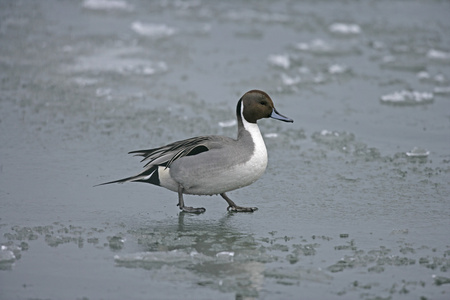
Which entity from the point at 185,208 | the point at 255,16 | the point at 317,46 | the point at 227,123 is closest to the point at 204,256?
the point at 185,208

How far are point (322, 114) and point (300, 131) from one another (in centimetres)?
75

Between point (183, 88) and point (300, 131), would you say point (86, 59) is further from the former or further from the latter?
point (300, 131)

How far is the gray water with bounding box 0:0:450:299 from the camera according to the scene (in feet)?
14.7

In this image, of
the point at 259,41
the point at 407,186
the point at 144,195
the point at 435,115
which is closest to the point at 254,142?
the point at 144,195

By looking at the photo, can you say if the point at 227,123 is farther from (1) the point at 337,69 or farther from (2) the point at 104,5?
(2) the point at 104,5

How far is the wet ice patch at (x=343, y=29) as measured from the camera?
1201 cm

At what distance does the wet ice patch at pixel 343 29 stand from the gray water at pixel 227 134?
0.05 metres

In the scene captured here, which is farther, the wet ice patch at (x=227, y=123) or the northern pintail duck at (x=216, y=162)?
the wet ice patch at (x=227, y=123)

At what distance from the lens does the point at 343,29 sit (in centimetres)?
1205

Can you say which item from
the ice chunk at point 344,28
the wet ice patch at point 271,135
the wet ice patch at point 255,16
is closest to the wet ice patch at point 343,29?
the ice chunk at point 344,28

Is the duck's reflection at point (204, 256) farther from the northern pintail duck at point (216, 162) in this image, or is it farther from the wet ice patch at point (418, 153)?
the wet ice patch at point (418, 153)

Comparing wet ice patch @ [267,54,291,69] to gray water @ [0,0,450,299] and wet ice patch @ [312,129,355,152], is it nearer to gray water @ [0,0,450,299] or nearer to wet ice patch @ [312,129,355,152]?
gray water @ [0,0,450,299]

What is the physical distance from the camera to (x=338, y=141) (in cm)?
753

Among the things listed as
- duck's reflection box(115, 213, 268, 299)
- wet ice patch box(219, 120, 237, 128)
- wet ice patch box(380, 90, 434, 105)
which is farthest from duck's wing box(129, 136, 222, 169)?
wet ice patch box(380, 90, 434, 105)
